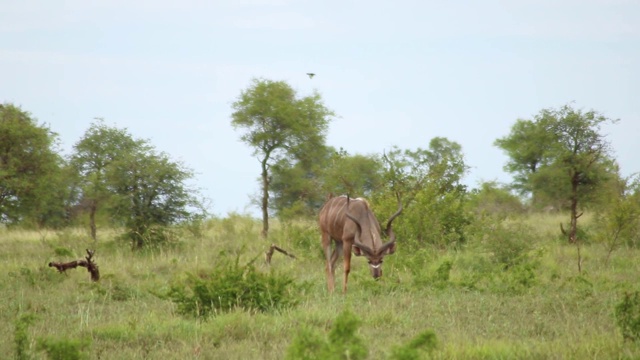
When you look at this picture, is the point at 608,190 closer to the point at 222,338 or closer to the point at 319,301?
the point at 319,301

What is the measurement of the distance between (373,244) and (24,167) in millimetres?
14242

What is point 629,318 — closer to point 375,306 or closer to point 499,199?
point 375,306

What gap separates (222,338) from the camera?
357 inches

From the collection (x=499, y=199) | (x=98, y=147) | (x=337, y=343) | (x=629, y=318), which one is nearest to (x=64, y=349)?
(x=337, y=343)

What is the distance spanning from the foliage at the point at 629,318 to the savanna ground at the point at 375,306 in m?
0.17

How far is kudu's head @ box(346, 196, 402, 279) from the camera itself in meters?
13.5

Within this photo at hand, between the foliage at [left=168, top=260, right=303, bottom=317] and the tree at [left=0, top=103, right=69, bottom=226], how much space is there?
14170 millimetres

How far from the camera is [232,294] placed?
11172 mm

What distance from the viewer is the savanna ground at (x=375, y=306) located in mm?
8453

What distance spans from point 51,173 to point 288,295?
50.7 ft

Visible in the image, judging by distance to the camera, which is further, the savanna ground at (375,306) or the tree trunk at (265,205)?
the tree trunk at (265,205)

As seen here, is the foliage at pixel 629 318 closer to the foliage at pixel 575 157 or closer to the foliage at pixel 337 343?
the foliage at pixel 337 343

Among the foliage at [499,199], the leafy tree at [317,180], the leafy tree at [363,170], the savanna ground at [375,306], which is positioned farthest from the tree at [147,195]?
the foliage at [499,199]

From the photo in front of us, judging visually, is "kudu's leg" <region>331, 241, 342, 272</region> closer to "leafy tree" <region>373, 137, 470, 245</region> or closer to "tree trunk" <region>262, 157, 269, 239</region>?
"leafy tree" <region>373, 137, 470, 245</region>
